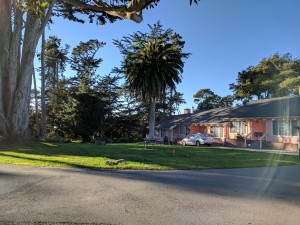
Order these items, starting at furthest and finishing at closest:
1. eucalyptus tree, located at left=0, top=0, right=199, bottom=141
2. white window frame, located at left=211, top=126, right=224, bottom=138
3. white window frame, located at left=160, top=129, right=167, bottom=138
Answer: white window frame, located at left=160, top=129, right=167, bottom=138 < white window frame, located at left=211, top=126, right=224, bottom=138 < eucalyptus tree, located at left=0, top=0, right=199, bottom=141

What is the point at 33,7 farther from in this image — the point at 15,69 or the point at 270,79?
the point at 270,79

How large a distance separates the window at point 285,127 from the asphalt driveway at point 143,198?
1857 centimetres

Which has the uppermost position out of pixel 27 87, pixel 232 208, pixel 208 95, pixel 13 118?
pixel 208 95

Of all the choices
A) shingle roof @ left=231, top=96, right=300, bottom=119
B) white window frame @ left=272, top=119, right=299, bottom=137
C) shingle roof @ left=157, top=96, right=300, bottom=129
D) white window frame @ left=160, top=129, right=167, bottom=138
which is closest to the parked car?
shingle roof @ left=157, top=96, right=300, bottom=129

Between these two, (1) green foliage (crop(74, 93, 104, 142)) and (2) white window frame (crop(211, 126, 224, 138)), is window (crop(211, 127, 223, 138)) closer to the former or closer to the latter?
(2) white window frame (crop(211, 126, 224, 138))

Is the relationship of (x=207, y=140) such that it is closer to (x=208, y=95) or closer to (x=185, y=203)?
(x=185, y=203)

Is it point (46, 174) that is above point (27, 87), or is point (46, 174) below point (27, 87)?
below

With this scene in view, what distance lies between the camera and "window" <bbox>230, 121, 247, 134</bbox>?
3406 cm

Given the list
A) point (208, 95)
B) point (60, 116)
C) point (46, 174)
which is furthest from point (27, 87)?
point (208, 95)

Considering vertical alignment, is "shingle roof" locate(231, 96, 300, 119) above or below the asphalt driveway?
above

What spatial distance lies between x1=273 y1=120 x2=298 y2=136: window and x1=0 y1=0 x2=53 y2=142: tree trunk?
21092 mm

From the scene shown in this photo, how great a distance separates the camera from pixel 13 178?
30.8 ft

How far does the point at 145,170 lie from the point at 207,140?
918 inches

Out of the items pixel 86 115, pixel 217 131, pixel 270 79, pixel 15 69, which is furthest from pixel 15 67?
pixel 270 79
